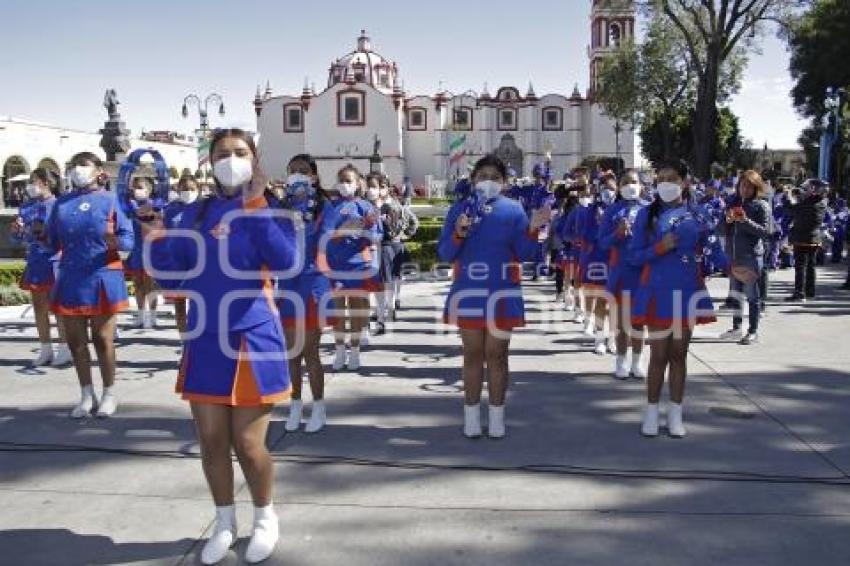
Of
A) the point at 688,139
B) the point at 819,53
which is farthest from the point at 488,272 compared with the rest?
the point at 688,139

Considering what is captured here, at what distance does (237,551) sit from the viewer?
13.1ft

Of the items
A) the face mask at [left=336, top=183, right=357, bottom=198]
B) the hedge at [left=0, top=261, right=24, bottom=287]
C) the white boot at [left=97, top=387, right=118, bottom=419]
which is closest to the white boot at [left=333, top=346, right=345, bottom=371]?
the face mask at [left=336, top=183, right=357, bottom=198]

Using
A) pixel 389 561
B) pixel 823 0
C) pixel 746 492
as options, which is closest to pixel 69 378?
pixel 389 561

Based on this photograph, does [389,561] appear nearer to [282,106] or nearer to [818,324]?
[818,324]

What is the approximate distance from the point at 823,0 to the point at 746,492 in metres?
32.2

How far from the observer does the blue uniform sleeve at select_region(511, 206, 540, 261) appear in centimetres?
570

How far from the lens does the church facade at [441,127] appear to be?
85.1 m

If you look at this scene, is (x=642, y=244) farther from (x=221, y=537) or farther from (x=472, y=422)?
(x=221, y=537)

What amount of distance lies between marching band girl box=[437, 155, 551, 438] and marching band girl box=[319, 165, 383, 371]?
1204 millimetres

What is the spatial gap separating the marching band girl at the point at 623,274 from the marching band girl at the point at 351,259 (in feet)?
7.05

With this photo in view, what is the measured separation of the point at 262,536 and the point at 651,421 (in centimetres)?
311

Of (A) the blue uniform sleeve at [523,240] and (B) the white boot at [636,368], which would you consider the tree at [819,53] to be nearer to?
(B) the white boot at [636,368]

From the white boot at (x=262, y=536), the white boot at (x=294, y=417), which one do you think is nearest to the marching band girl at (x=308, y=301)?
the white boot at (x=294, y=417)

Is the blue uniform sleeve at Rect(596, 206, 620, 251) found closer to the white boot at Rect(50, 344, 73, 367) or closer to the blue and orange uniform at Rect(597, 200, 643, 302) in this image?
the blue and orange uniform at Rect(597, 200, 643, 302)
